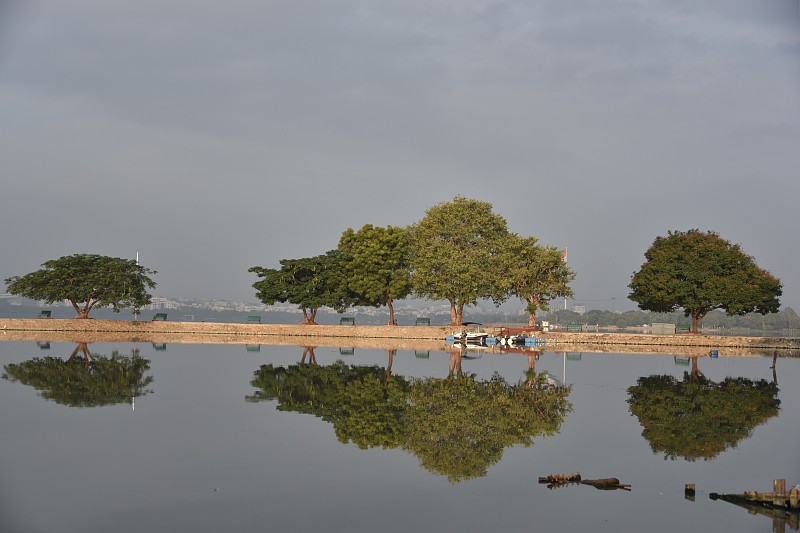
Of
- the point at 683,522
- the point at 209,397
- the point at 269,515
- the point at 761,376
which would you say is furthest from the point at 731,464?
the point at 761,376

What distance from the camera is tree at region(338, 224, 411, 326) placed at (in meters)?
80.1

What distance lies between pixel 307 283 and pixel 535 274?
2459 centimetres

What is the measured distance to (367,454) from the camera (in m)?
22.4

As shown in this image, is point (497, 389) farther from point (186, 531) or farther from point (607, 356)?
point (607, 356)

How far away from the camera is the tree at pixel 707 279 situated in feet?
245

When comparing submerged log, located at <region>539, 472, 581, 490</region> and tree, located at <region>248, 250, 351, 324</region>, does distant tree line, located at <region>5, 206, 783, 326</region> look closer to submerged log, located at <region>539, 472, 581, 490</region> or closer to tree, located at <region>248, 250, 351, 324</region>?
tree, located at <region>248, 250, 351, 324</region>

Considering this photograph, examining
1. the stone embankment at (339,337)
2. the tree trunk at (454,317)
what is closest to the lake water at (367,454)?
the stone embankment at (339,337)

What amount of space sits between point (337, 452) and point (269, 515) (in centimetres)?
642

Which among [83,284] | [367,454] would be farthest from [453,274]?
[367,454]

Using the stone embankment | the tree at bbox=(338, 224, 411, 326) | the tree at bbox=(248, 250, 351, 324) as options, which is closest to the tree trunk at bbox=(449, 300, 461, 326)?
the stone embankment

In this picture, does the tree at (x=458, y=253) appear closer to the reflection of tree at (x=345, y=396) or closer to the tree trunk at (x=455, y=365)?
the tree trunk at (x=455, y=365)

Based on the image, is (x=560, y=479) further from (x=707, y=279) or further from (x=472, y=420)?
(x=707, y=279)

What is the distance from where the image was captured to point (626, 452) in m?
23.5

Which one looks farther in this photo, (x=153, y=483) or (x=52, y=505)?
(x=153, y=483)
